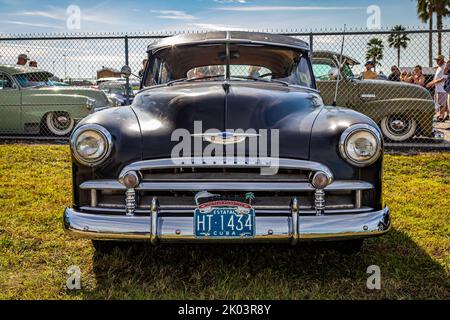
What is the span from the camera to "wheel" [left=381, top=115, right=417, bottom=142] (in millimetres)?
8773

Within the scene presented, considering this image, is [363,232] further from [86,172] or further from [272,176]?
[86,172]

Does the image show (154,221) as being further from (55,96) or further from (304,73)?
(55,96)

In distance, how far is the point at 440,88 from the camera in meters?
12.1

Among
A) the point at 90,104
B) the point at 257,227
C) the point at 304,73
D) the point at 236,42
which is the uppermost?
the point at 236,42

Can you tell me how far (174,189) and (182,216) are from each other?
0.15 metres

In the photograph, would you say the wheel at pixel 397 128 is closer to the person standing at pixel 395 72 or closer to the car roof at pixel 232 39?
the person standing at pixel 395 72

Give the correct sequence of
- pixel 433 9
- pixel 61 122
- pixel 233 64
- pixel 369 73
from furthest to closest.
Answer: pixel 433 9
pixel 369 73
pixel 61 122
pixel 233 64

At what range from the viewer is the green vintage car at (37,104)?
30.6 feet

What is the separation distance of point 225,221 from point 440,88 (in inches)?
425

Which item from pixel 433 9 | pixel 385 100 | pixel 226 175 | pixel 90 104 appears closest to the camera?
pixel 226 175

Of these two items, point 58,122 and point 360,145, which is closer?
point 360,145

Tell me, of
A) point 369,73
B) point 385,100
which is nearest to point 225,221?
point 385,100

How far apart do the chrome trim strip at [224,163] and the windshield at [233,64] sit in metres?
1.42

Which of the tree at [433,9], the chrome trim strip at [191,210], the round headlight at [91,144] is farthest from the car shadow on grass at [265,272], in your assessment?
the tree at [433,9]
